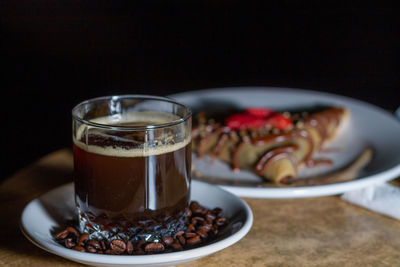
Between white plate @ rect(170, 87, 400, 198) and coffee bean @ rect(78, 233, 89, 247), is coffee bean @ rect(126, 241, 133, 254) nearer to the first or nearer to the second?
coffee bean @ rect(78, 233, 89, 247)

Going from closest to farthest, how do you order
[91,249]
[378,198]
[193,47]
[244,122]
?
[91,249], [378,198], [244,122], [193,47]

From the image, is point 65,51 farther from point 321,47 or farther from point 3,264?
point 3,264

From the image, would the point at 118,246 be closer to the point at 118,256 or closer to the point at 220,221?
the point at 118,256

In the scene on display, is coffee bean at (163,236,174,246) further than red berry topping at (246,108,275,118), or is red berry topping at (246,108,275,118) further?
red berry topping at (246,108,275,118)

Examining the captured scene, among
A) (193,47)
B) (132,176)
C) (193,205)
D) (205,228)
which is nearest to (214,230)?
(205,228)

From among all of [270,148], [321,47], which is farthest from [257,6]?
[270,148]

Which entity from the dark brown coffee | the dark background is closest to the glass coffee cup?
the dark brown coffee

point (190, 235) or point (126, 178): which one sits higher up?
point (126, 178)
